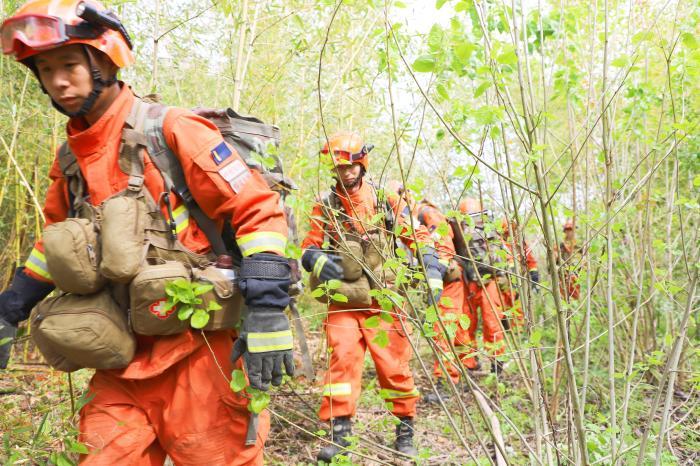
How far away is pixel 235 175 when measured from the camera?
1.95 meters

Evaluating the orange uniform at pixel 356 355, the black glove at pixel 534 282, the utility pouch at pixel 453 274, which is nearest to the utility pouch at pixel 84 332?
the black glove at pixel 534 282

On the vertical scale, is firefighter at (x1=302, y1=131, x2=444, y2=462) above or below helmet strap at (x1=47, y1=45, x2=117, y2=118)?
below

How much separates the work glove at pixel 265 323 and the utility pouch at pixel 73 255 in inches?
18.8

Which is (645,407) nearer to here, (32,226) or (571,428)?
(571,428)

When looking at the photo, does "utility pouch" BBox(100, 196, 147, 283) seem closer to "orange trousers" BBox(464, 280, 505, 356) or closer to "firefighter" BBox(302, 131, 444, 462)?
"firefighter" BBox(302, 131, 444, 462)

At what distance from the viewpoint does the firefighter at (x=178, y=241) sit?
72.7 inches

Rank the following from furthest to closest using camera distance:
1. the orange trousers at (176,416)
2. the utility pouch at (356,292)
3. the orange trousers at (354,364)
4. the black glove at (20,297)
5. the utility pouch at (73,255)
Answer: the utility pouch at (356,292) → the orange trousers at (354,364) → the black glove at (20,297) → the orange trousers at (176,416) → the utility pouch at (73,255)

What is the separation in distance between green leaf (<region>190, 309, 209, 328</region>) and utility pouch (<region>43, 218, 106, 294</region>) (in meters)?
0.34

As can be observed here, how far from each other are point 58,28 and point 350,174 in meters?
2.08

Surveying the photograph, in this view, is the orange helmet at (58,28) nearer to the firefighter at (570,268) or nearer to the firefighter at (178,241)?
the firefighter at (178,241)

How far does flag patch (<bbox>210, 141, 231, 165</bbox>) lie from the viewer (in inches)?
76.2

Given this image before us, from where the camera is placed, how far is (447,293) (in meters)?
5.88

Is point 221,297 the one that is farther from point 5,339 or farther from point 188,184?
point 5,339

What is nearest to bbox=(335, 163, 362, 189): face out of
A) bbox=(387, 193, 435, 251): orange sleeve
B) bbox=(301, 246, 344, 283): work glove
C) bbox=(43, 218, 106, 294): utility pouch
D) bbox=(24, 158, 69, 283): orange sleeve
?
bbox=(387, 193, 435, 251): orange sleeve
